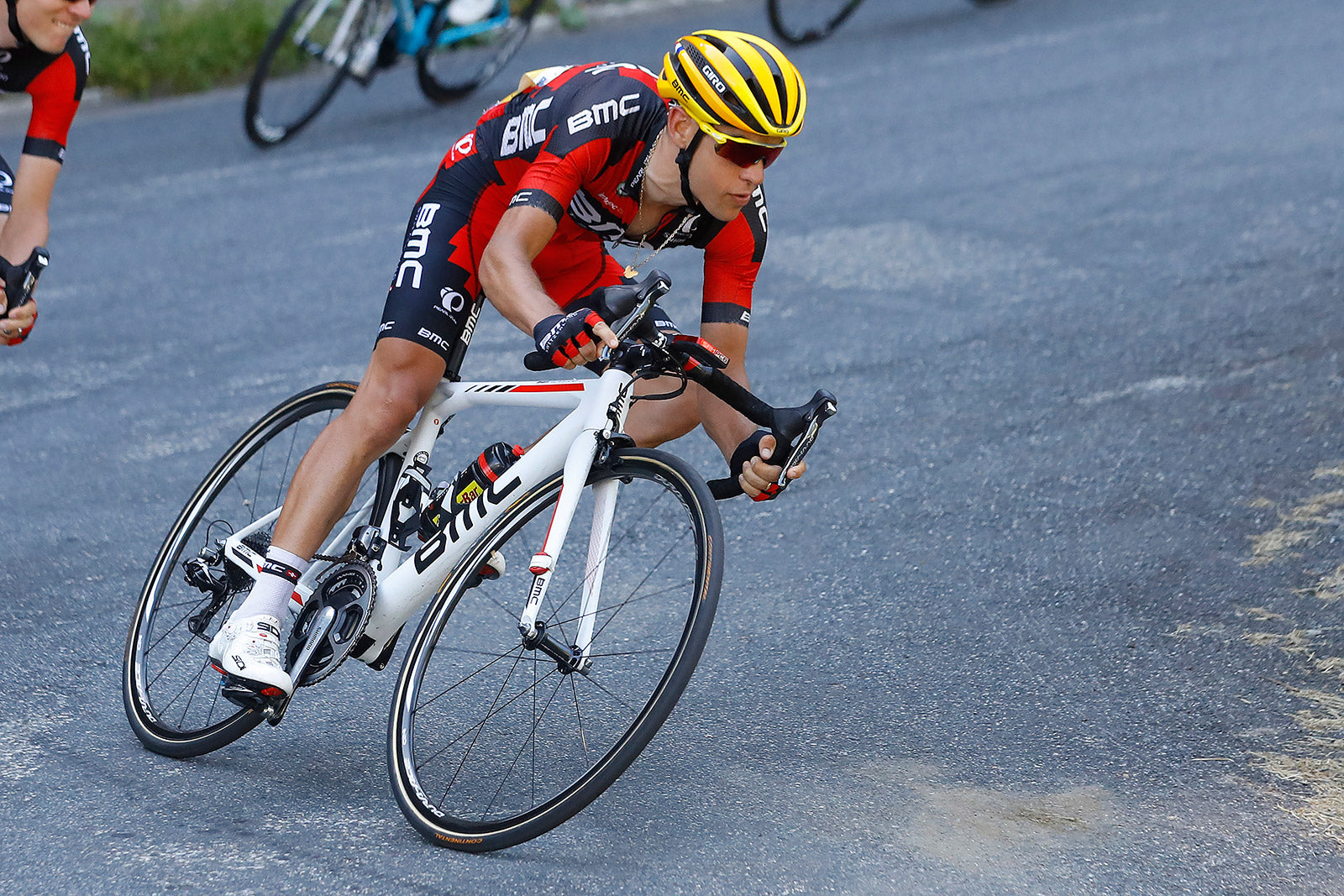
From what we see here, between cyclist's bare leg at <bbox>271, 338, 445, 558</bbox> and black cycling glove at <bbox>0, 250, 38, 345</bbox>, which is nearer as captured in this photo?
cyclist's bare leg at <bbox>271, 338, 445, 558</bbox>

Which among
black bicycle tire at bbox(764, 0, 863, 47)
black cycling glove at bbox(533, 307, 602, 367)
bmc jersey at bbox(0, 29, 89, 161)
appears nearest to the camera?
black cycling glove at bbox(533, 307, 602, 367)

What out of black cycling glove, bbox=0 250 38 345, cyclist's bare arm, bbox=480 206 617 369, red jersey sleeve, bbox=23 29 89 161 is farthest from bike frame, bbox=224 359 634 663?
red jersey sleeve, bbox=23 29 89 161

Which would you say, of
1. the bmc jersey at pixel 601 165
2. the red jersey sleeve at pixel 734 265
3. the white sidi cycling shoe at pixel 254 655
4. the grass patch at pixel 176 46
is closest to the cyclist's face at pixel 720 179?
the bmc jersey at pixel 601 165

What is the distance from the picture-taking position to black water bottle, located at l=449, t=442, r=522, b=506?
372 cm

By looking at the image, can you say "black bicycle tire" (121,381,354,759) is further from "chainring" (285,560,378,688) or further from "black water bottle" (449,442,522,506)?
"black water bottle" (449,442,522,506)

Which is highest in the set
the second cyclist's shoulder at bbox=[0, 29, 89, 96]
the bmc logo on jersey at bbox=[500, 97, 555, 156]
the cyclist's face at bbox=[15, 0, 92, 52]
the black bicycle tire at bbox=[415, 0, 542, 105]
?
the cyclist's face at bbox=[15, 0, 92, 52]

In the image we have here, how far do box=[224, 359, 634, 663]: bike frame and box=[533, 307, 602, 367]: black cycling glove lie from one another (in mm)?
268

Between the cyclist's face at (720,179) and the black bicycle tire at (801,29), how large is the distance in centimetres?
864

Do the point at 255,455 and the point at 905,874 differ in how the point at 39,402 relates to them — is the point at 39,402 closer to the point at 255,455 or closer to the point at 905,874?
the point at 255,455

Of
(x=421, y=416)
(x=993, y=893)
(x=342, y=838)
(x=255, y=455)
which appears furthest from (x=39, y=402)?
(x=993, y=893)

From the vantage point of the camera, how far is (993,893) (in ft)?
10.9

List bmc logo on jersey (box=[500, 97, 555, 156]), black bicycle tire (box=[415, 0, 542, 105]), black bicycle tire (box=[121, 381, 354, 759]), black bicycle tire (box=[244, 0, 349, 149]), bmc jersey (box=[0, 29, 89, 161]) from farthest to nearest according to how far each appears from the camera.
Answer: black bicycle tire (box=[415, 0, 542, 105])
black bicycle tire (box=[244, 0, 349, 149])
bmc jersey (box=[0, 29, 89, 161])
black bicycle tire (box=[121, 381, 354, 759])
bmc logo on jersey (box=[500, 97, 555, 156])

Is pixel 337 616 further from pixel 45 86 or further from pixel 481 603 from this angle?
pixel 45 86

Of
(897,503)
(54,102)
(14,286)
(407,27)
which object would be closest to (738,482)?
(897,503)
